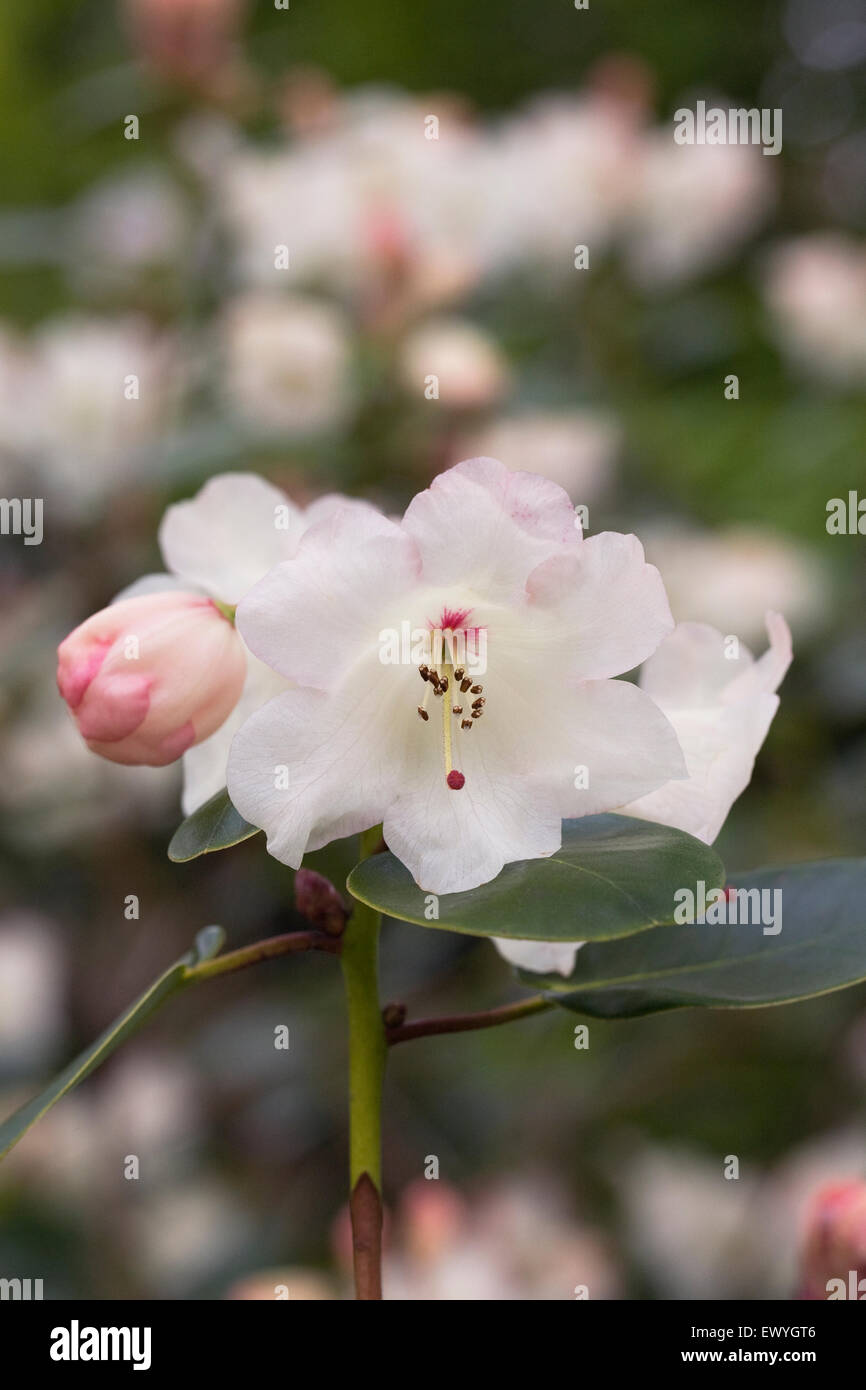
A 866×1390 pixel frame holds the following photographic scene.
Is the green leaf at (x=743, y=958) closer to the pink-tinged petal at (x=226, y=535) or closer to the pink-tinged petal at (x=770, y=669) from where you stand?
the pink-tinged petal at (x=770, y=669)

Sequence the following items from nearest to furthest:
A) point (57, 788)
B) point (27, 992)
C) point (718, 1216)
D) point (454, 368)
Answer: point (454, 368) < point (718, 1216) < point (57, 788) < point (27, 992)

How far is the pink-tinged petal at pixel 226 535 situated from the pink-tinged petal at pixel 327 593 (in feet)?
0.42

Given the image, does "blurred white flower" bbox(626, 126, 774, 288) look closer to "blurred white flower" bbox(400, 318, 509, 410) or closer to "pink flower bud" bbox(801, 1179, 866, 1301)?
"blurred white flower" bbox(400, 318, 509, 410)

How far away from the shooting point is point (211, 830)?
1.68 feet

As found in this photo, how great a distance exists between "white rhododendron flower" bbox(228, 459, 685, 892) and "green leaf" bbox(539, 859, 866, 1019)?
0.10 m

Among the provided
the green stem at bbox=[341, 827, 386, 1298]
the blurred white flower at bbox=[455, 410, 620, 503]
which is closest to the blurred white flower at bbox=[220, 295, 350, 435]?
the blurred white flower at bbox=[455, 410, 620, 503]

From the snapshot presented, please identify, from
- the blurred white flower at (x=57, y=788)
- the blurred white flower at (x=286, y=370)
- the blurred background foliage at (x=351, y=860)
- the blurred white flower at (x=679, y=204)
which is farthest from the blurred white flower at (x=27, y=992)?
the blurred white flower at (x=679, y=204)

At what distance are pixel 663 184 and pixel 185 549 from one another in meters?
1.32

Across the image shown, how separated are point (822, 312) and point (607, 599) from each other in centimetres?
137

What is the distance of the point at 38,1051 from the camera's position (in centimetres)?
167

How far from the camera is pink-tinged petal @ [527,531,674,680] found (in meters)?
0.49
